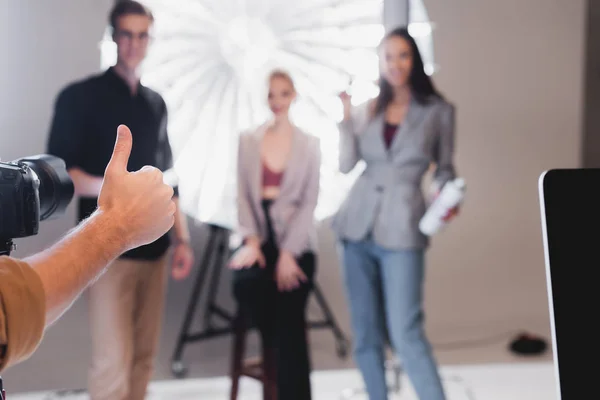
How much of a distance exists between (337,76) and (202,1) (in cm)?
52

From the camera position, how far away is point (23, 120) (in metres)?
1.90

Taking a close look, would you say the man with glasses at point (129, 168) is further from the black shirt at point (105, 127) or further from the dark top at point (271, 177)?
the dark top at point (271, 177)

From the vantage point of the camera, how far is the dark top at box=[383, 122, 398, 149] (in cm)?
185

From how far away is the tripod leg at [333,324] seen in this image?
2067mm

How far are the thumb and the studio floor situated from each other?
1541mm

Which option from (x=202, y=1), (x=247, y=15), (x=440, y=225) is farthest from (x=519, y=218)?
(x=202, y=1)

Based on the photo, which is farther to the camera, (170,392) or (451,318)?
(451,318)

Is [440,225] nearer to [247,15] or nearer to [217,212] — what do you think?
[217,212]

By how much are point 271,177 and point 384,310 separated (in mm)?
575

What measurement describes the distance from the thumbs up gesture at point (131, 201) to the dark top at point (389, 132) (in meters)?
1.30

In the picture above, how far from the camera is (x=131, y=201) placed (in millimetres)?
602

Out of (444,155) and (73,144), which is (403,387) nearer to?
(444,155)

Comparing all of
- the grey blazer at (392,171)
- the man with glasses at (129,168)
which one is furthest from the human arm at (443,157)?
the man with glasses at (129,168)

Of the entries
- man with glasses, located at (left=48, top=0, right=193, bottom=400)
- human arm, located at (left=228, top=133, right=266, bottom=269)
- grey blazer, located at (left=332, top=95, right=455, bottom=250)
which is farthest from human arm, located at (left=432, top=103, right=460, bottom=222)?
man with glasses, located at (left=48, top=0, right=193, bottom=400)
